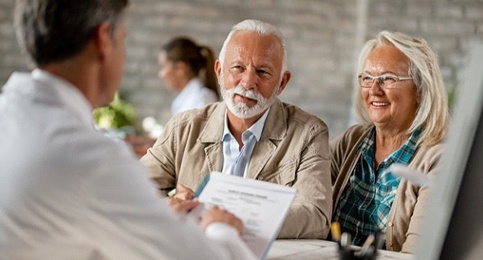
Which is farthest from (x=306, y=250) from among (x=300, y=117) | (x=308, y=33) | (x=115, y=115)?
(x=308, y=33)

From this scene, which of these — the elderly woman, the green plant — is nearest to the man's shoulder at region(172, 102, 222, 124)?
the elderly woman

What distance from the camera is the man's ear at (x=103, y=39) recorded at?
50.3 inches

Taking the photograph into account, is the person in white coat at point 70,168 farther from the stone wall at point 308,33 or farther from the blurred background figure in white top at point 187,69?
the stone wall at point 308,33

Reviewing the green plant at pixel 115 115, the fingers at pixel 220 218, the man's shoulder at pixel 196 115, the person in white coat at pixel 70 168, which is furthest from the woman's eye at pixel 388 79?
the green plant at pixel 115 115

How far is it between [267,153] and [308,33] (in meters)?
4.43

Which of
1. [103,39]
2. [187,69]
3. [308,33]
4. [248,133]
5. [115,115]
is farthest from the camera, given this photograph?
[308,33]

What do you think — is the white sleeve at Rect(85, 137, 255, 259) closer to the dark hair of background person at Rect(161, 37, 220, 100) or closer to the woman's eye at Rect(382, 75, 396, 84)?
the woman's eye at Rect(382, 75, 396, 84)

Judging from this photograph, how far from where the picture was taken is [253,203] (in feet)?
5.38

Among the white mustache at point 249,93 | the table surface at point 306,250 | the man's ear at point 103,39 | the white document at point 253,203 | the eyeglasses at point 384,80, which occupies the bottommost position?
the table surface at point 306,250

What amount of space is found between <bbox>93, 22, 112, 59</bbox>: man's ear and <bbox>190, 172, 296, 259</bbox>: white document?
0.49 meters

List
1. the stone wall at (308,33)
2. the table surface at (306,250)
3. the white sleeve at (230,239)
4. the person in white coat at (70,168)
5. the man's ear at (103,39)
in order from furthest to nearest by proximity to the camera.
A: the stone wall at (308,33)
the table surface at (306,250)
the white sleeve at (230,239)
the man's ear at (103,39)
the person in white coat at (70,168)

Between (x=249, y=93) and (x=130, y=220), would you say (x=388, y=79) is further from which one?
(x=130, y=220)

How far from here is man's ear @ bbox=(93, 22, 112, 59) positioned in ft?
4.19

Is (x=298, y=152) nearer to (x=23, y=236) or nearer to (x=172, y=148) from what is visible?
(x=172, y=148)
